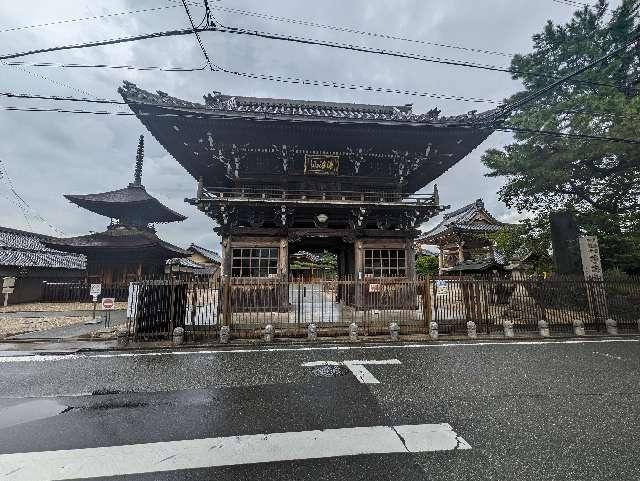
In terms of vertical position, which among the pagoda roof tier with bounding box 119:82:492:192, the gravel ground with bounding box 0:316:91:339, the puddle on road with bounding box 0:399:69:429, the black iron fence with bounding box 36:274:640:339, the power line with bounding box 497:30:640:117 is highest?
the pagoda roof tier with bounding box 119:82:492:192

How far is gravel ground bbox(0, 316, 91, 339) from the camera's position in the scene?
10.3m

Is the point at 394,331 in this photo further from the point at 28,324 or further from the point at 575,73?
the point at 28,324

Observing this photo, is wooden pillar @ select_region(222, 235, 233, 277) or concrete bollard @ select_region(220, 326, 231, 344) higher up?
wooden pillar @ select_region(222, 235, 233, 277)

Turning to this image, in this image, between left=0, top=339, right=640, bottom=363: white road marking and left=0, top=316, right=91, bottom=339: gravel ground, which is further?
left=0, top=316, right=91, bottom=339: gravel ground

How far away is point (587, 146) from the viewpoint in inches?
471

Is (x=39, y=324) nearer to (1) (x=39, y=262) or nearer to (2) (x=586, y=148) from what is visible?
(1) (x=39, y=262)

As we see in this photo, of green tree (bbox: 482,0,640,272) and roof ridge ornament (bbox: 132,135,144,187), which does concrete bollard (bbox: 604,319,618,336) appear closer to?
green tree (bbox: 482,0,640,272)

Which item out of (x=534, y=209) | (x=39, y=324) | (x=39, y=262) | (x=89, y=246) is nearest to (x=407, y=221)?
(x=534, y=209)

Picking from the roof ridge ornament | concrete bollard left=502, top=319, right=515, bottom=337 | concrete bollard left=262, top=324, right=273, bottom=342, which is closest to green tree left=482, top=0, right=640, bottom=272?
concrete bollard left=502, top=319, right=515, bottom=337

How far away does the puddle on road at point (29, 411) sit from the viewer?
3.96m

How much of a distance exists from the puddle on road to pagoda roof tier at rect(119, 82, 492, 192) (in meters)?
9.11

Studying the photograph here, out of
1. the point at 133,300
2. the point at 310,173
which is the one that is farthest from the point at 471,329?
the point at 133,300

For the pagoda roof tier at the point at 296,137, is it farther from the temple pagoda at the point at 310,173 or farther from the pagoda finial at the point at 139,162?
the pagoda finial at the point at 139,162

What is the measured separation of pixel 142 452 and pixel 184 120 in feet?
39.1
